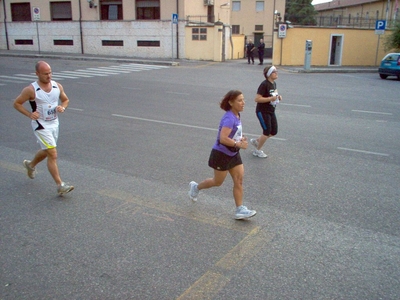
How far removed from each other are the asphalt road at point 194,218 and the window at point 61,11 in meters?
29.0

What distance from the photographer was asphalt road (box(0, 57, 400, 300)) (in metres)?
3.43

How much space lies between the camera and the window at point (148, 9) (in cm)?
3238

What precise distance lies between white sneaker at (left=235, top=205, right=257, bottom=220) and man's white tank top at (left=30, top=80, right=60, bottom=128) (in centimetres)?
274

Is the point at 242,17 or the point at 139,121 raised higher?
the point at 242,17

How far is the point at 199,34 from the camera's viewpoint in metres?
31.1

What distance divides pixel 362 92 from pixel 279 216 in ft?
43.3

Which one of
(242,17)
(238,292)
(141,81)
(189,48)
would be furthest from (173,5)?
(238,292)

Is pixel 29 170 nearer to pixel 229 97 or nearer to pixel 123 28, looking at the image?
pixel 229 97

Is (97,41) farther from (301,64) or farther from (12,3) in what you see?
(301,64)

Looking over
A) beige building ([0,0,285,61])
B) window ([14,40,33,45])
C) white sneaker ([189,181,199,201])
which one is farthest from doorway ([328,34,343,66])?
white sneaker ([189,181,199,201])

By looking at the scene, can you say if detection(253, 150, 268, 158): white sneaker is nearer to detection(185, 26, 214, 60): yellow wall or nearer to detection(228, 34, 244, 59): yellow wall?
detection(185, 26, 214, 60): yellow wall

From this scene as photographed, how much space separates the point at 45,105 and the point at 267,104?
3.81m

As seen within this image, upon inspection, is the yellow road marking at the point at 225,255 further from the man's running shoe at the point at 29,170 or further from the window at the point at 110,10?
the window at the point at 110,10

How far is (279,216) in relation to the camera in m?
4.74
